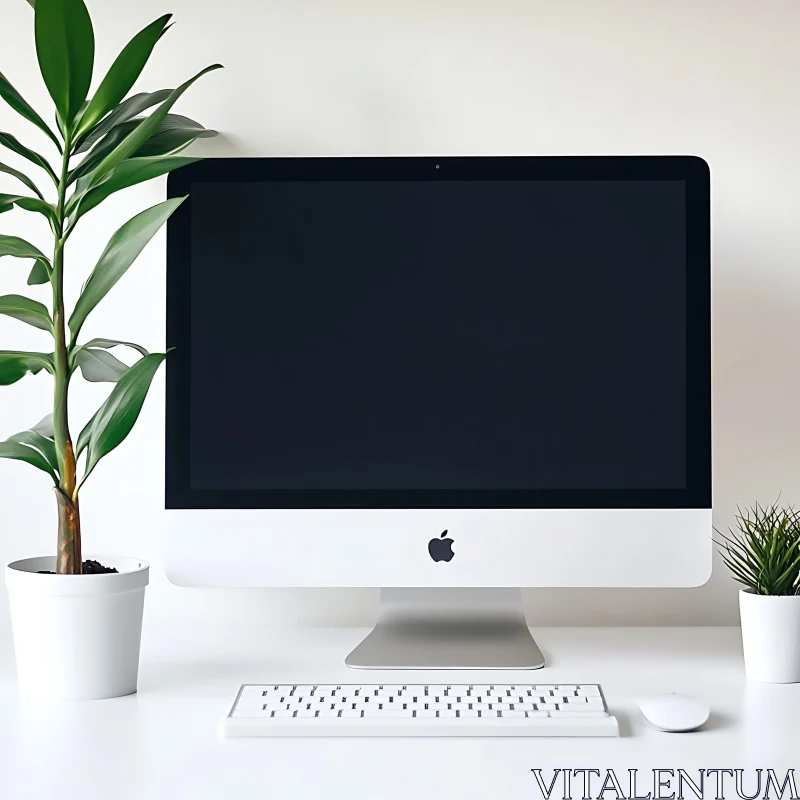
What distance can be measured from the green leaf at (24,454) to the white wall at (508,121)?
336 millimetres

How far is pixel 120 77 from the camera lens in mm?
1015

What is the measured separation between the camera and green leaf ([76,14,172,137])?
1.01 m

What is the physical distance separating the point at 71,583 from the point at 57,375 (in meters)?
0.23

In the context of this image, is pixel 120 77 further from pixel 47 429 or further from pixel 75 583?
pixel 75 583

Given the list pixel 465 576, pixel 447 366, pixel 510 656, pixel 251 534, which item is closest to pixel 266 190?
pixel 447 366

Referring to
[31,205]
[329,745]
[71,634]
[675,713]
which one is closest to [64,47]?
[31,205]

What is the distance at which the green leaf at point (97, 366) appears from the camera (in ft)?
3.44

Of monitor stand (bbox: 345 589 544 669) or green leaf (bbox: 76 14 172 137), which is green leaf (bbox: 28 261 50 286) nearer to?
green leaf (bbox: 76 14 172 137)

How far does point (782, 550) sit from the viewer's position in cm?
103

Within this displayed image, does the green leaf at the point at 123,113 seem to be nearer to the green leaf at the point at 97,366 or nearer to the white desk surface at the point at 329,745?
the green leaf at the point at 97,366

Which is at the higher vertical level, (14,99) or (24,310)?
(14,99)

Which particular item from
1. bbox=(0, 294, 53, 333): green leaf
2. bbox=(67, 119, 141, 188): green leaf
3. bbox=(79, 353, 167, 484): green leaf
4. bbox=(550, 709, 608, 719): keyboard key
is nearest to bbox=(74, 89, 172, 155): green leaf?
bbox=(67, 119, 141, 188): green leaf

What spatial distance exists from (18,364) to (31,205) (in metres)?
0.18

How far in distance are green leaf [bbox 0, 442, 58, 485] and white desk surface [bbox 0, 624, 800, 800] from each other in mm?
252
